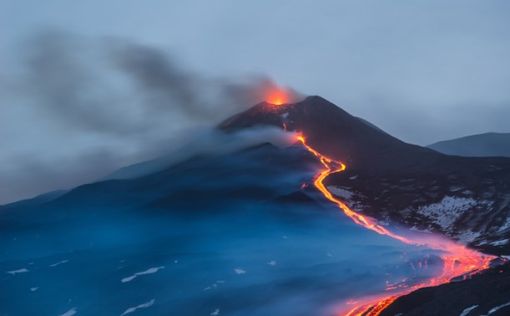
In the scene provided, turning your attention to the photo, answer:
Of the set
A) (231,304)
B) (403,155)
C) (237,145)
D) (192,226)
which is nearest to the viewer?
(231,304)

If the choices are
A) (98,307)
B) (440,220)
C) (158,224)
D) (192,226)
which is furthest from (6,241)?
(440,220)

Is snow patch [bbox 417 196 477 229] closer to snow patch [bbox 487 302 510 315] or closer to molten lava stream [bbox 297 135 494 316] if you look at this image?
molten lava stream [bbox 297 135 494 316]

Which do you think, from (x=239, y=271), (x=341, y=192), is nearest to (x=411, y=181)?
(x=341, y=192)

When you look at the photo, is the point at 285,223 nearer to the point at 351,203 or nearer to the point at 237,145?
the point at 351,203

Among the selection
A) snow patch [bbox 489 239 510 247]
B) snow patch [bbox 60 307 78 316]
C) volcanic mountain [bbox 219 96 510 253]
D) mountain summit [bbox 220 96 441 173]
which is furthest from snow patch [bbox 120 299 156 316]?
mountain summit [bbox 220 96 441 173]

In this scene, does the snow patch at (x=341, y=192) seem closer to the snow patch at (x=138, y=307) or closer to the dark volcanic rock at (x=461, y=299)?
the snow patch at (x=138, y=307)

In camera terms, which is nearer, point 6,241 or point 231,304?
point 231,304

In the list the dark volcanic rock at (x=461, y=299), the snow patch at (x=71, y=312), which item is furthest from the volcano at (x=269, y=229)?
the snow patch at (x=71, y=312)

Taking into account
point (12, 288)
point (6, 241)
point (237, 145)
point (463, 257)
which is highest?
point (237, 145)
